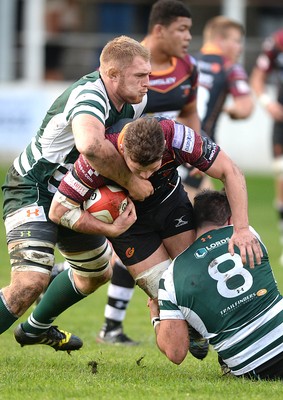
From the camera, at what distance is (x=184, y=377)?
19.9 feet

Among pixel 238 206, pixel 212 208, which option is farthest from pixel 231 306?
pixel 212 208

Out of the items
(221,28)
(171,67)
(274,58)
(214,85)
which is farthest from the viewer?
(274,58)

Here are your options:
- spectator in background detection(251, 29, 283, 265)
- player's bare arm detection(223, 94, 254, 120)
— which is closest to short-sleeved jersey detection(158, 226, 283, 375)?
player's bare arm detection(223, 94, 254, 120)

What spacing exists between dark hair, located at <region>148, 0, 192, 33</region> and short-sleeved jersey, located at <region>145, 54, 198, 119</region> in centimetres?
36

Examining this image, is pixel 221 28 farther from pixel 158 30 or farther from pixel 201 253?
pixel 201 253

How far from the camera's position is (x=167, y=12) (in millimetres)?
8375

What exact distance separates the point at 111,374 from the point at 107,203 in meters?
0.99

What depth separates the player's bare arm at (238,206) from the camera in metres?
5.73

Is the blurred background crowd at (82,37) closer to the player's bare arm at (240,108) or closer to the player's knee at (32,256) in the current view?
the player's bare arm at (240,108)

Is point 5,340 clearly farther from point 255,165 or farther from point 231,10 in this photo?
point 231,10

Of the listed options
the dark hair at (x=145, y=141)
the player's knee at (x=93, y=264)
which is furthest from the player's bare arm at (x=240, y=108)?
the dark hair at (x=145, y=141)

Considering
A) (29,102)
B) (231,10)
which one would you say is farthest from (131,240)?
(231,10)

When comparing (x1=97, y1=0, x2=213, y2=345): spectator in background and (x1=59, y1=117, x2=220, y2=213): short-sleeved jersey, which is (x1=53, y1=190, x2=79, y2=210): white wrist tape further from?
(x1=97, y1=0, x2=213, y2=345): spectator in background

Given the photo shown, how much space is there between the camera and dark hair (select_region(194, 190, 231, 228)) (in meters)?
6.14
